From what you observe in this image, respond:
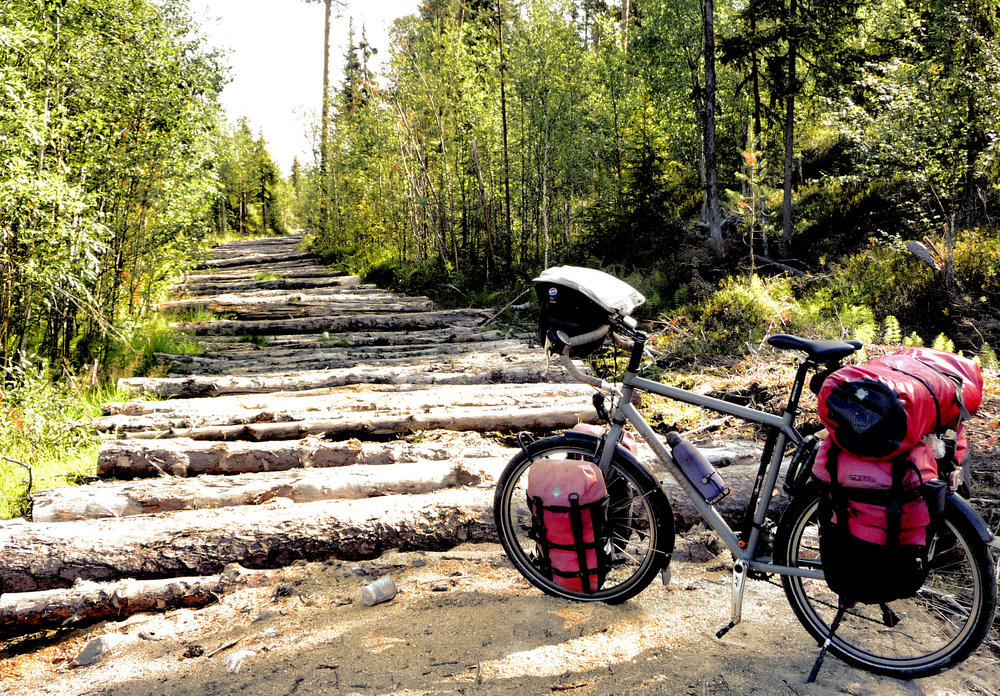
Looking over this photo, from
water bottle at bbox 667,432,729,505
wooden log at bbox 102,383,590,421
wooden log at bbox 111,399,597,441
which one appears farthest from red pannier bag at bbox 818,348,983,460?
wooden log at bbox 102,383,590,421

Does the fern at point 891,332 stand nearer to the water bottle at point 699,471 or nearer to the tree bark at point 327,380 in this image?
the tree bark at point 327,380

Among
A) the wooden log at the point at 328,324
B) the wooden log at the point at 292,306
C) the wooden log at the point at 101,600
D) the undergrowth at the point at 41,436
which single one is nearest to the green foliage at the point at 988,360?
the wooden log at the point at 101,600

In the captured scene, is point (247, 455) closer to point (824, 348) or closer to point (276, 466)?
point (276, 466)

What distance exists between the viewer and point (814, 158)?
1870 centimetres

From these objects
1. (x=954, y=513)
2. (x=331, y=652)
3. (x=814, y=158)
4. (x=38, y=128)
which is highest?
(x=814, y=158)

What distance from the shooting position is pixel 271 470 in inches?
166

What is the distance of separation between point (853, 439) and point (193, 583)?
9.33ft

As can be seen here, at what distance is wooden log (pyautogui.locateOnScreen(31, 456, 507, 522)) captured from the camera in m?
3.42

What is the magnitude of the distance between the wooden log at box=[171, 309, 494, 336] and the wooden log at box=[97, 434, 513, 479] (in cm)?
542

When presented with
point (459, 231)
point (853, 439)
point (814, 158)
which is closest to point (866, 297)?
point (853, 439)

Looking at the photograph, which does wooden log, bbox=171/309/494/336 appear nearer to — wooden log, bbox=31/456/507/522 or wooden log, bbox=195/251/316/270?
wooden log, bbox=31/456/507/522

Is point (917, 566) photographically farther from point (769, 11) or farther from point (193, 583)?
point (769, 11)

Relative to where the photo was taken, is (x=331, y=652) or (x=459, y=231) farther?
(x=459, y=231)

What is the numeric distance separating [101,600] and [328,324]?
7338mm
